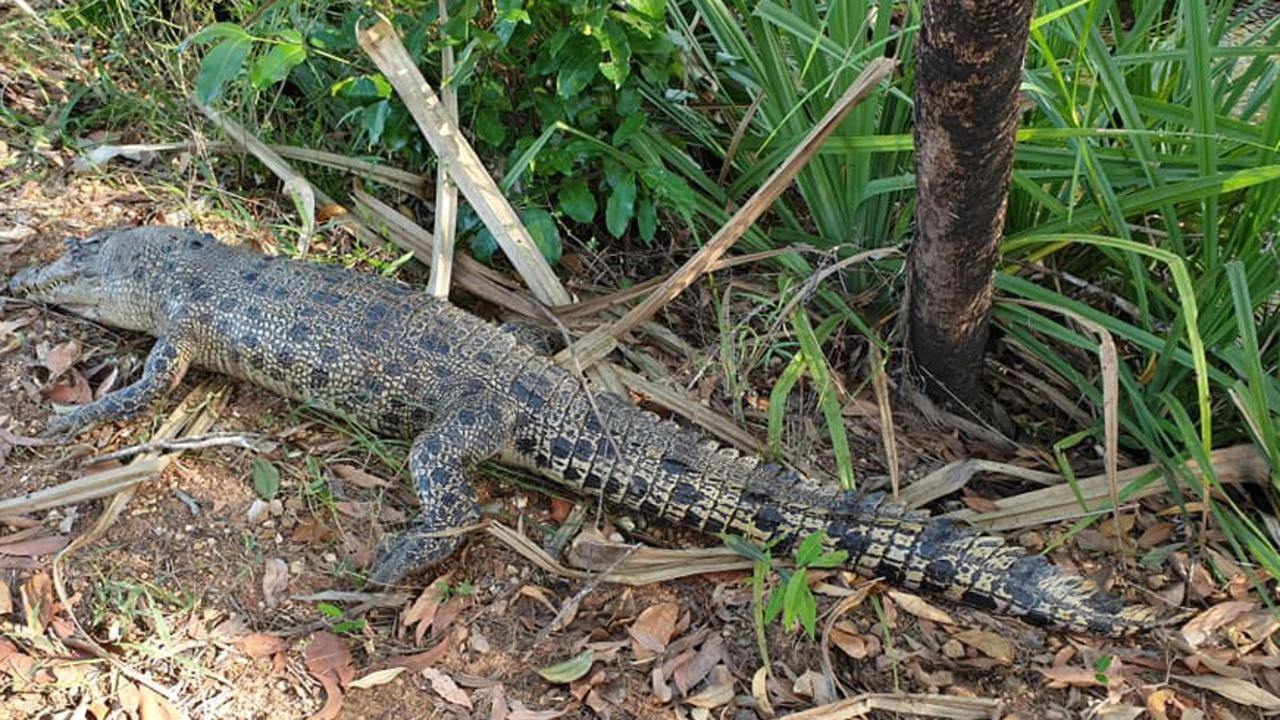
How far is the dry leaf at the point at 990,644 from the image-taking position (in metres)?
2.68

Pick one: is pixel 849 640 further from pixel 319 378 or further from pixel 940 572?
pixel 319 378

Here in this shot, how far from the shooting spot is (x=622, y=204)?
136 inches

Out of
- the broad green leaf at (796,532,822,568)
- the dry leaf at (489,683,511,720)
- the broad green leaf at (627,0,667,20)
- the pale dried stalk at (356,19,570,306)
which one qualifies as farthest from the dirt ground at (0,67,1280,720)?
the broad green leaf at (627,0,667,20)

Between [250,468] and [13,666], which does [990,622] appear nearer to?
[250,468]

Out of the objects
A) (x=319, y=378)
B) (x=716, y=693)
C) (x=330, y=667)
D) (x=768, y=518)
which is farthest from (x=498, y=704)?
(x=319, y=378)

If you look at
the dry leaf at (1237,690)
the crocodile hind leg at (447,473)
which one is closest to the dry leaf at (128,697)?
the crocodile hind leg at (447,473)

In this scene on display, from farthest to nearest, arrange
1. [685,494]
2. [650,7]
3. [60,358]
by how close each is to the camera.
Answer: [60,358]
[650,7]
[685,494]

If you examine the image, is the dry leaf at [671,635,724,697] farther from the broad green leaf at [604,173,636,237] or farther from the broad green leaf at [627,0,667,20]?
the broad green leaf at [627,0,667,20]

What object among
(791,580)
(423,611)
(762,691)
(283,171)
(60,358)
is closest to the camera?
(791,580)

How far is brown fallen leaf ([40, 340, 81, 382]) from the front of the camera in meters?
3.39

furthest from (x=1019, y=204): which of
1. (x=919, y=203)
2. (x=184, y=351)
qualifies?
(x=184, y=351)

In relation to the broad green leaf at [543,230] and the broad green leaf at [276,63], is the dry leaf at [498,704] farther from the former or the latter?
the broad green leaf at [276,63]

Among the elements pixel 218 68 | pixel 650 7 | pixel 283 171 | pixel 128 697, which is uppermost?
pixel 650 7

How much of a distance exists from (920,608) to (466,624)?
120 cm
